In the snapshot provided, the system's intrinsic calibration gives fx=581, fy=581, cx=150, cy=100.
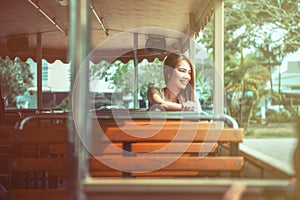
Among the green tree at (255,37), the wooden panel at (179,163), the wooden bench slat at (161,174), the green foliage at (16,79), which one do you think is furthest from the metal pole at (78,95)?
the green foliage at (16,79)

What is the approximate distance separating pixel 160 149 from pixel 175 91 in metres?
0.97

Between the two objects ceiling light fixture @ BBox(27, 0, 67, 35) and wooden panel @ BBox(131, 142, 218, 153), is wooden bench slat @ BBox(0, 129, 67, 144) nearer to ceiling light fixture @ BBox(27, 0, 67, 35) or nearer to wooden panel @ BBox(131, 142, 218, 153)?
wooden panel @ BBox(131, 142, 218, 153)

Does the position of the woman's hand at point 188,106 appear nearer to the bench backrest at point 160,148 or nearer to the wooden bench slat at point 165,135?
the bench backrest at point 160,148

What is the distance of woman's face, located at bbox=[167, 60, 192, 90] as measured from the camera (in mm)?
4750

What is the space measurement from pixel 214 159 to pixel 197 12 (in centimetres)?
403

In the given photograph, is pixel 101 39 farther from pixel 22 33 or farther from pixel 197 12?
pixel 197 12

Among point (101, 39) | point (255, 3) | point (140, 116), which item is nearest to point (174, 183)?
point (140, 116)

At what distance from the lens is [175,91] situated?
478 centimetres

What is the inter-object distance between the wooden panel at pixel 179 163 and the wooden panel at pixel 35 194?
0.31 metres

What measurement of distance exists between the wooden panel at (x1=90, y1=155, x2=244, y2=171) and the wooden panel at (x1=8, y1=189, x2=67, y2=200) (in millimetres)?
308

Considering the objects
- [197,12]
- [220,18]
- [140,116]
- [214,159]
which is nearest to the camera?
[214,159]

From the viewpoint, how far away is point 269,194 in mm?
2355

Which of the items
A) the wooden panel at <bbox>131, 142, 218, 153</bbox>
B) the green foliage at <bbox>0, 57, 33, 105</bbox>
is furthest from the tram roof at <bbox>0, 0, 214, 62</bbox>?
the green foliage at <bbox>0, 57, 33, 105</bbox>

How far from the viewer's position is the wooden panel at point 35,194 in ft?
11.9
